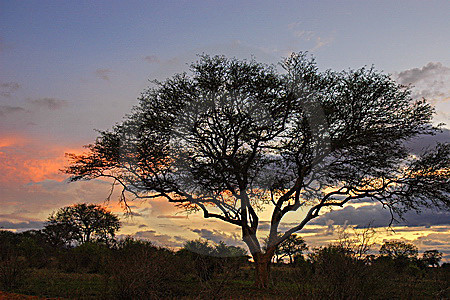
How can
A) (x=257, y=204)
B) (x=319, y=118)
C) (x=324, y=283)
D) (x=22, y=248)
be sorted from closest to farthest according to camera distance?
(x=324, y=283) < (x=319, y=118) < (x=257, y=204) < (x=22, y=248)

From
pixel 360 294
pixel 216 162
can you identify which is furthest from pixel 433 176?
pixel 360 294

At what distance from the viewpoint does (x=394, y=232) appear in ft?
62.8

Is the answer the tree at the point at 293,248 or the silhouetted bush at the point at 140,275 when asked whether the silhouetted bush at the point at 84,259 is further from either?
the tree at the point at 293,248

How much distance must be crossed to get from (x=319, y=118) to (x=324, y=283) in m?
12.1

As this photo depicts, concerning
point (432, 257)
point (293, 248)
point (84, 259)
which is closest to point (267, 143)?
point (84, 259)

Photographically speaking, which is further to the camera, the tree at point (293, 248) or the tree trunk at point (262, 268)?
the tree at point (293, 248)

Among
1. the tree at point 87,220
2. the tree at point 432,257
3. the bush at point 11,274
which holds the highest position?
the tree at point 87,220

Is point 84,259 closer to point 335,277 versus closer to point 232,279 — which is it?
point 232,279

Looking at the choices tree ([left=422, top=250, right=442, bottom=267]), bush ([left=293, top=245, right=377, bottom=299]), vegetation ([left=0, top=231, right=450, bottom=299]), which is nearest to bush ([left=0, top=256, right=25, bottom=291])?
vegetation ([left=0, top=231, right=450, bottom=299])

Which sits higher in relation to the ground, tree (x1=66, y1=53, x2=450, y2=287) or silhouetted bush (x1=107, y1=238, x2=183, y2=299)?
tree (x1=66, y1=53, x2=450, y2=287)

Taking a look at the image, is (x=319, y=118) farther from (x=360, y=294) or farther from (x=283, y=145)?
(x=360, y=294)

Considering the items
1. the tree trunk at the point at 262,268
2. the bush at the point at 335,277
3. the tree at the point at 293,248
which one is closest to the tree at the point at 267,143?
the tree trunk at the point at 262,268

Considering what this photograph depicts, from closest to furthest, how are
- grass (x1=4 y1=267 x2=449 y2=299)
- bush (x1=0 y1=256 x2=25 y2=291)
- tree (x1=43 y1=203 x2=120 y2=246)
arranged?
grass (x1=4 y1=267 x2=449 y2=299), bush (x1=0 y1=256 x2=25 y2=291), tree (x1=43 y1=203 x2=120 y2=246)

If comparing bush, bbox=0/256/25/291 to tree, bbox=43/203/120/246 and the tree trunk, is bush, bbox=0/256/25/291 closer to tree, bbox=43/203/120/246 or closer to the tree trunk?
the tree trunk
